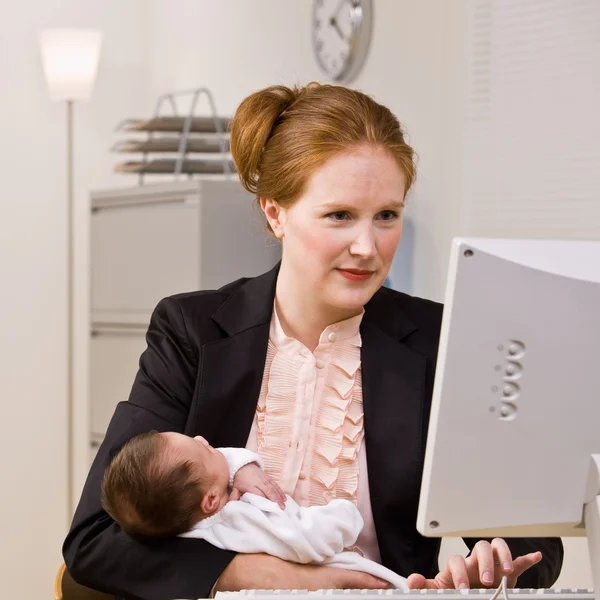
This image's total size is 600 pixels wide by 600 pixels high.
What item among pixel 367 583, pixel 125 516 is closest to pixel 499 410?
pixel 367 583

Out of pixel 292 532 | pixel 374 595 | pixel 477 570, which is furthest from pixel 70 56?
pixel 374 595

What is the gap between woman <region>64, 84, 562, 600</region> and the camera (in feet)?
5.65

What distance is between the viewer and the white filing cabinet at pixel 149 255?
11.6 feet

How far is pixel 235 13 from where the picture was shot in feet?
14.7

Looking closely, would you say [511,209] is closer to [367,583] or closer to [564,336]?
[367,583]

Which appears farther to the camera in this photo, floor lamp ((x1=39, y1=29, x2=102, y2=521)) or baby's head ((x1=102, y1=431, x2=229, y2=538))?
floor lamp ((x1=39, y1=29, x2=102, y2=521))

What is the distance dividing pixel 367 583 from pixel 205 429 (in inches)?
15.7

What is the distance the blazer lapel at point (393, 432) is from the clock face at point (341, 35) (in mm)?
2022

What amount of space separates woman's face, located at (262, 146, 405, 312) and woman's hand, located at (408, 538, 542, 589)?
48 cm


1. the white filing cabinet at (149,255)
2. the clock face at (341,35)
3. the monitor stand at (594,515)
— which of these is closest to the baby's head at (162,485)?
the monitor stand at (594,515)

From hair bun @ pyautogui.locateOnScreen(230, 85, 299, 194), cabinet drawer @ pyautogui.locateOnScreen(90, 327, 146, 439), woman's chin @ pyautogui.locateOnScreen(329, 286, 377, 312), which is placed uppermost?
hair bun @ pyautogui.locateOnScreen(230, 85, 299, 194)

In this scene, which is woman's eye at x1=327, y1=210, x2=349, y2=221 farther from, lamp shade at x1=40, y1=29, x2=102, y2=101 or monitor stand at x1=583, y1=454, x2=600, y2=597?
lamp shade at x1=40, y1=29, x2=102, y2=101

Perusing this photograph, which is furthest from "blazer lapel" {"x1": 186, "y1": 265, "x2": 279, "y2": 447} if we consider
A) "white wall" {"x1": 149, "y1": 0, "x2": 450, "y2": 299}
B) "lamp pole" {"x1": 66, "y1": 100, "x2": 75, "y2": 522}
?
"lamp pole" {"x1": 66, "y1": 100, "x2": 75, "y2": 522}

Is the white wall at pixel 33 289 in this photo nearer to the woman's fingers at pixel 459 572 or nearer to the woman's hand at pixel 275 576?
the woman's hand at pixel 275 576
